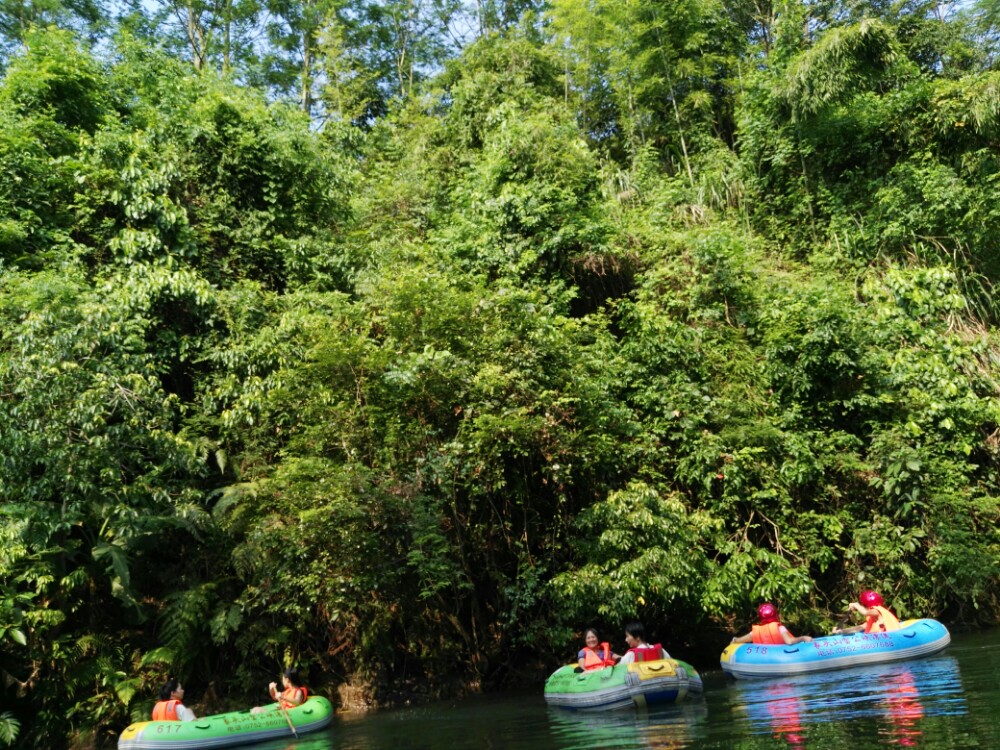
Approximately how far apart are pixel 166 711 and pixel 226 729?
753mm

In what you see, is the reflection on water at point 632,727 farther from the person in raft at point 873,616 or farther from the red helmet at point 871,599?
the red helmet at point 871,599

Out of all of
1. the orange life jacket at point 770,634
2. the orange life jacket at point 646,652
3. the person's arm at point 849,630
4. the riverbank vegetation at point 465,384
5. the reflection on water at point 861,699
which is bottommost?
the reflection on water at point 861,699

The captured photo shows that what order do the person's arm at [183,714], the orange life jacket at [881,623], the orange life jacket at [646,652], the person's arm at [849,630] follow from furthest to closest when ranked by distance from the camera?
the person's arm at [849,630]
the orange life jacket at [881,623]
the person's arm at [183,714]
the orange life jacket at [646,652]

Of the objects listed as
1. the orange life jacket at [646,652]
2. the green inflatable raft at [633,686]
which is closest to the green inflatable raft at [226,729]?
the green inflatable raft at [633,686]

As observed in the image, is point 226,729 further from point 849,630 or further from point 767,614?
point 849,630

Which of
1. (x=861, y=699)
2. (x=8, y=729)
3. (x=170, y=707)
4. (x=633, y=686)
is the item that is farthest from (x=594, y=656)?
(x=8, y=729)

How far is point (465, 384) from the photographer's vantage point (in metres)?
10.6

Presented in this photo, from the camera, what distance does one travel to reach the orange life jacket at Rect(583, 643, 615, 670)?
9.40 meters

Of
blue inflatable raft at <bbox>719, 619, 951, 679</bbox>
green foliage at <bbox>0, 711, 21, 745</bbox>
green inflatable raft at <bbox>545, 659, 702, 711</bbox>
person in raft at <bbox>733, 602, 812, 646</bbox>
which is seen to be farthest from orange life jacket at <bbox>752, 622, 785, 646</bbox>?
green foliage at <bbox>0, 711, 21, 745</bbox>

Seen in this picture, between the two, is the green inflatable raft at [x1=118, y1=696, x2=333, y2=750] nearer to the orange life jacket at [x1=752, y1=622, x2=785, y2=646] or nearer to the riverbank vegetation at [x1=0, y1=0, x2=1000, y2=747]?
the riverbank vegetation at [x1=0, y1=0, x2=1000, y2=747]

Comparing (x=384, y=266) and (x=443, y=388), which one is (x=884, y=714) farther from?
(x=384, y=266)

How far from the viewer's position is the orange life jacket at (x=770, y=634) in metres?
10.1

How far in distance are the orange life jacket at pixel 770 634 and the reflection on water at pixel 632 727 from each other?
6.61 feet

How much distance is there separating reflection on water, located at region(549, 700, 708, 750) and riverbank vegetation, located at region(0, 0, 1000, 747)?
1.54 metres
